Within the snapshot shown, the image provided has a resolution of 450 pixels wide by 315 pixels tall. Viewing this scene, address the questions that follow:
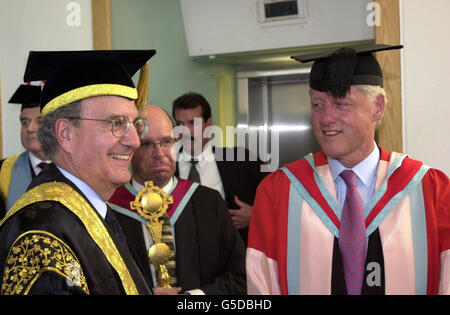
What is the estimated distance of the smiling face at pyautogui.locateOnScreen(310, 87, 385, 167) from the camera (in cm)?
229

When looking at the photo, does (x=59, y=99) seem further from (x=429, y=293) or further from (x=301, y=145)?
(x=301, y=145)

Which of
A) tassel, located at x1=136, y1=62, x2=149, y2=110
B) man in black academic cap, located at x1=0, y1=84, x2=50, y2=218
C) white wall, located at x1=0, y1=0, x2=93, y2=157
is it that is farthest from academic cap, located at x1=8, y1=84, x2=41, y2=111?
tassel, located at x1=136, y1=62, x2=149, y2=110

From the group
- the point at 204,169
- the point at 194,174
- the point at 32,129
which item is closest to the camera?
the point at 32,129

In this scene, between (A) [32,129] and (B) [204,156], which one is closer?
(A) [32,129]

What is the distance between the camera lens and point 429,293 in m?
2.19

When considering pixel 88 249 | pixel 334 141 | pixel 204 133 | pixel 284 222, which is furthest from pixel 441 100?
pixel 88 249

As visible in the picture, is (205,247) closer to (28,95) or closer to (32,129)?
(32,129)

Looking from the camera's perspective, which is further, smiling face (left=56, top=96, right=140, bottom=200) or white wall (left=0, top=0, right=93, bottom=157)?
white wall (left=0, top=0, right=93, bottom=157)

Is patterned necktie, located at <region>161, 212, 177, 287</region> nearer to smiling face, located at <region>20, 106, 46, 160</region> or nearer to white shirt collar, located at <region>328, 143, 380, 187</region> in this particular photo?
white shirt collar, located at <region>328, 143, 380, 187</region>

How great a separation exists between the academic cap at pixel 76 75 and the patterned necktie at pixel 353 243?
0.99m

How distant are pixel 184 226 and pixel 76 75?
1.22 metres

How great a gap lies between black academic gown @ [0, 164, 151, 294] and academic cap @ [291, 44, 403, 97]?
3.95 ft

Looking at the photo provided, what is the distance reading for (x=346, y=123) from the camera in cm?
228

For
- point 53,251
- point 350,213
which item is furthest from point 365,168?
point 53,251
